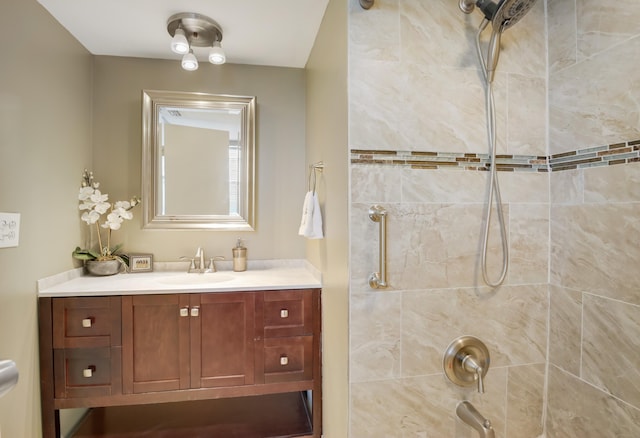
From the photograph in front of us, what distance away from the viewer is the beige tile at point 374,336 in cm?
132

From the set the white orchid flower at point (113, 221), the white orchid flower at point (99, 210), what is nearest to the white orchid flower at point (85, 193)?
the white orchid flower at point (99, 210)

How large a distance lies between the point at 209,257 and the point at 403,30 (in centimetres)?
180

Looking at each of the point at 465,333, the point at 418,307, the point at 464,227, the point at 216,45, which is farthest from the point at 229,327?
the point at 216,45

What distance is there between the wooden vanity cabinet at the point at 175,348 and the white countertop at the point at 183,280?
0.04m

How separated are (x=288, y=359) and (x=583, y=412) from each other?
52.7 inches

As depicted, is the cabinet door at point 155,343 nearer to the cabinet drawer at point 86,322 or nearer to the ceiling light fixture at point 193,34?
the cabinet drawer at point 86,322

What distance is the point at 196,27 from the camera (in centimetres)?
177

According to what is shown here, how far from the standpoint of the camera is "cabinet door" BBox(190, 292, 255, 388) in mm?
1665

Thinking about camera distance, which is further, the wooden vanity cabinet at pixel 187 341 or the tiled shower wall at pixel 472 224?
the wooden vanity cabinet at pixel 187 341

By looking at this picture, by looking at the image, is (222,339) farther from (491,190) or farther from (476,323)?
(491,190)

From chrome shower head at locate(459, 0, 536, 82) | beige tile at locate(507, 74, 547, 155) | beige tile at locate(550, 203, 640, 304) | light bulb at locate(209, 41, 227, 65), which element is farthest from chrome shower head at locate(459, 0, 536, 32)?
light bulb at locate(209, 41, 227, 65)

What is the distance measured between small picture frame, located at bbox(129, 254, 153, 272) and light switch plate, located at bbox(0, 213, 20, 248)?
0.68m

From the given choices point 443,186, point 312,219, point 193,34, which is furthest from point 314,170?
point 193,34

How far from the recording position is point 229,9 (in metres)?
1.67
